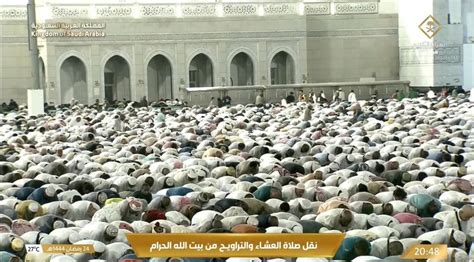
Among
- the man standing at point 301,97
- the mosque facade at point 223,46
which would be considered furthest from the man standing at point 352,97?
the mosque facade at point 223,46

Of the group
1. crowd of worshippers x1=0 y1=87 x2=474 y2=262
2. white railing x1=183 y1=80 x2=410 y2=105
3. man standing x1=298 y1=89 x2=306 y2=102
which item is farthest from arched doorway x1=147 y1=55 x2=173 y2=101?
Result: crowd of worshippers x1=0 y1=87 x2=474 y2=262

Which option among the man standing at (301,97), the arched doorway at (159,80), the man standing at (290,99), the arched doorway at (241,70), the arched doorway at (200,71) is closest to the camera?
the man standing at (301,97)

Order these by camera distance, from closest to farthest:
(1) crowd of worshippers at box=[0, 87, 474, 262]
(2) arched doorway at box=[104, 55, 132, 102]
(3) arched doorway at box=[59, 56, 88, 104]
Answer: (1) crowd of worshippers at box=[0, 87, 474, 262] < (3) arched doorway at box=[59, 56, 88, 104] < (2) arched doorway at box=[104, 55, 132, 102]

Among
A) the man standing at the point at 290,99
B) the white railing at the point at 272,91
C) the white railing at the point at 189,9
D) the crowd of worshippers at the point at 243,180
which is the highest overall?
the white railing at the point at 189,9

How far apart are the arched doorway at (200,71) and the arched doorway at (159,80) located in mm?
847

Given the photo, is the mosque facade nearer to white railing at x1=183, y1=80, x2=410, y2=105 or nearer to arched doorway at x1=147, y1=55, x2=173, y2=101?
arched doorway at x1=147, y1=55, x2=173, y2=101

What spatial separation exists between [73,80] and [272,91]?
7057mm

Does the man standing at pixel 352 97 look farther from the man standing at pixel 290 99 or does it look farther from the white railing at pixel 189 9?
the white railing at pixel 189 9

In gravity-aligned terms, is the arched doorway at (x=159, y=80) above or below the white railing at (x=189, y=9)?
below

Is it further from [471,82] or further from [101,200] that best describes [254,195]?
[471,82]

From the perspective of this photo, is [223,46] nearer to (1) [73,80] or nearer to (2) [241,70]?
(2) [241,70]

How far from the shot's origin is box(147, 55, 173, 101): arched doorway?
37875 millimetres

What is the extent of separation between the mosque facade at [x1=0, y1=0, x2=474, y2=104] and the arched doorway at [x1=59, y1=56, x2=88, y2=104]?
0.04m

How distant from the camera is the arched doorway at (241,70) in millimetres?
38438
